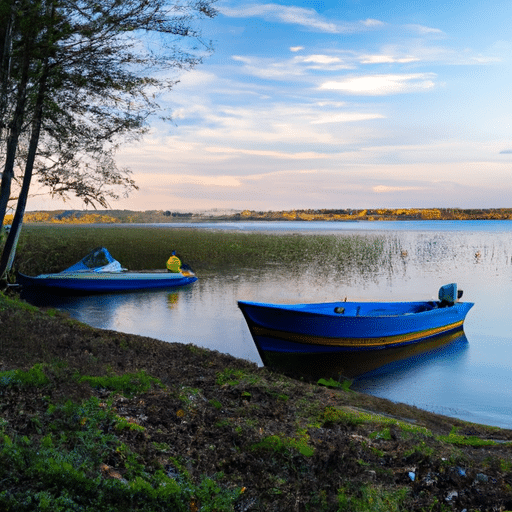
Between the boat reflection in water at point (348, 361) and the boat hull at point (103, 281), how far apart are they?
1448 centimetres

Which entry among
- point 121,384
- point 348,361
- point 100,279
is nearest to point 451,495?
point 121,384

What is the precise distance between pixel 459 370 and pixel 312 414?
29.1 ft

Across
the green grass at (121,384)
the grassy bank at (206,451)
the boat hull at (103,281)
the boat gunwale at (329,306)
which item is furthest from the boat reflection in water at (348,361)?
the boat hull at (103,281)

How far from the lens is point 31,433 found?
16.4 feet

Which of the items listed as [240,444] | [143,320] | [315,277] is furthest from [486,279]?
[240,444]

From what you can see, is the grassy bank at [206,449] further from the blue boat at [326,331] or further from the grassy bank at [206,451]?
the blue boat at [326,331]

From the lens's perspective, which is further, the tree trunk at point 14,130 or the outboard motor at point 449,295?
the outboard motor at point 449,295

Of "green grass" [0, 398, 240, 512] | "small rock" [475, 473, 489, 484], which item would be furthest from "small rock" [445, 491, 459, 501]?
"green grass" [0, 398, 240, 512]

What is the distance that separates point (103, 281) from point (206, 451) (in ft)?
70.5

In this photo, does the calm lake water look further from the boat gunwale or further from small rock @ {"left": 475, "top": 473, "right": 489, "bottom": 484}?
small rock @ {"left": 475, "top": 473, "right": 489, "bottom": 484}

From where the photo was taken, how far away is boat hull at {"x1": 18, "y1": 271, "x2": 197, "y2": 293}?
23359 mm

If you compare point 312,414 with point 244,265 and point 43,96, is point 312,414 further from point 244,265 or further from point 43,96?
point 244,265

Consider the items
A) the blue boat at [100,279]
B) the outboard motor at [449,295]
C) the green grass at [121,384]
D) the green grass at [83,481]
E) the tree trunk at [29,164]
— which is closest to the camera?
the green grass at [83,481]

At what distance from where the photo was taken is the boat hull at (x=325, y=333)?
43.4ft
